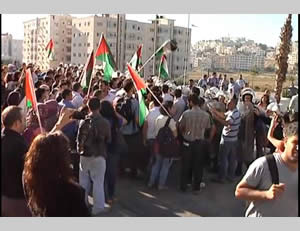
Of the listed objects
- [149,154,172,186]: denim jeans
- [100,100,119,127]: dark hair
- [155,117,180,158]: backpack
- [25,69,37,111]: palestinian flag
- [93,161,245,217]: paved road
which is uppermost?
[25,69,37,111]: palestinian flag

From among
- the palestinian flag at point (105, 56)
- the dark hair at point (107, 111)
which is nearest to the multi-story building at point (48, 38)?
the palestinian flag at point (105, 56)

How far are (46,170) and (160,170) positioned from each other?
4.36 m

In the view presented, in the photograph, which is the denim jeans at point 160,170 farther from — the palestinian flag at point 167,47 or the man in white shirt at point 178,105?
the palestinian flag at point 167,47

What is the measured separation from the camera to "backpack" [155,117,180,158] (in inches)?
266

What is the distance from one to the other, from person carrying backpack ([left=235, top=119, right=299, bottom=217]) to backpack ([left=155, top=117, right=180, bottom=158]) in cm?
377

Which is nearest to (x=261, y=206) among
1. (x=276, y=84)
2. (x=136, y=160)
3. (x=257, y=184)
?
(x=257, y=184)

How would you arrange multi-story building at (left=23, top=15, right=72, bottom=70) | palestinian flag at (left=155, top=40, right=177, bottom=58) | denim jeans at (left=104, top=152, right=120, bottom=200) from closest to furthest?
denim jeans at (left=104, top=152, right=120, bottom=200)
palestinian flag at (left=155, top=40, right=177, bottom=58)
multi-story building at (left=23, top=15, right=72, bottom=70)

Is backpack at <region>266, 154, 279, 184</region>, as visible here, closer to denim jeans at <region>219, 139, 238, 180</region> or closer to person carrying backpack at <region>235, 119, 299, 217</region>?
person carrying backpack at <region>235, 119, 299, 217</region>

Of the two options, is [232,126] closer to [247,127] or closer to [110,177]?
[247,127]

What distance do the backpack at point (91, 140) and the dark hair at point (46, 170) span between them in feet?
8.33

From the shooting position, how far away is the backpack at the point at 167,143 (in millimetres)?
6766

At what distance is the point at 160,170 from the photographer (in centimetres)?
705

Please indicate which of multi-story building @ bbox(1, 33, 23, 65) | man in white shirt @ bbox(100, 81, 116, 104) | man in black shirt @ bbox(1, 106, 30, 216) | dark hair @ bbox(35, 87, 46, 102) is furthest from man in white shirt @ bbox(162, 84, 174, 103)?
man in black shirt @ bbox(1, 106, 30, 216)

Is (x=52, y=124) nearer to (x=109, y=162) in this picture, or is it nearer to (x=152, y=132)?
(x=109, y=162)
